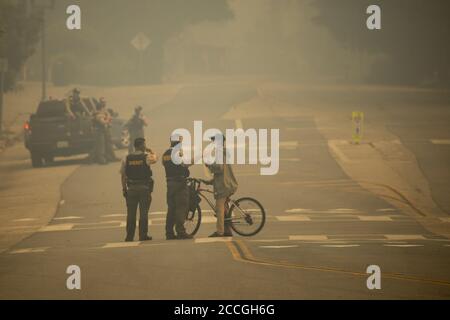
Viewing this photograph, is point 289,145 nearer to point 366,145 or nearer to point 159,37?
point 366,145

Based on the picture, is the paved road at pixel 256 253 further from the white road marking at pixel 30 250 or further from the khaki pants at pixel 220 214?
the khaki pants at pixel 220 214

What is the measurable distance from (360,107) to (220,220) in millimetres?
45716

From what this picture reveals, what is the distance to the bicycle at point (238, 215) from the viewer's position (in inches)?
819

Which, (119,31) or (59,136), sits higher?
(119,31)

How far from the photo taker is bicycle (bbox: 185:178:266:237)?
2081cm

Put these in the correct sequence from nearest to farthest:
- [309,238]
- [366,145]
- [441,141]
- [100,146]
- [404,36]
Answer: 1. [309,238]
2. [100,146]
3. [366,145]
4. [441,141]
5. [404,36]

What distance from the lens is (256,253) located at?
17844mm

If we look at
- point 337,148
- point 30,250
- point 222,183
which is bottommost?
point 30,250

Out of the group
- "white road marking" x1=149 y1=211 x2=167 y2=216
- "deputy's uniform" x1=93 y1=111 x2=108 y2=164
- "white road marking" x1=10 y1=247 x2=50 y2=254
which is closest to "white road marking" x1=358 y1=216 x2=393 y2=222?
"white road marking" x1=149 y1=211 x2=167 y2=216

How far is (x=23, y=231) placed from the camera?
79.1ft

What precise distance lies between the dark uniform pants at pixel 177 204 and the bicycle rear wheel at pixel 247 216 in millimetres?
829

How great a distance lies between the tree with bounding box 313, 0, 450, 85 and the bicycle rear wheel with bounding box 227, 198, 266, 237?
76989mm

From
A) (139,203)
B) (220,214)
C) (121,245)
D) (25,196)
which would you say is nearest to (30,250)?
(121,245)

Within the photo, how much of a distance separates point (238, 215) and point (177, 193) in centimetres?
120
